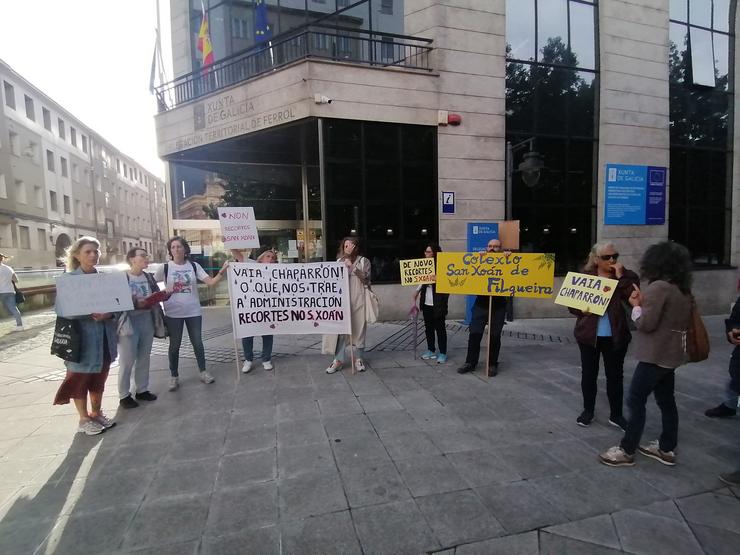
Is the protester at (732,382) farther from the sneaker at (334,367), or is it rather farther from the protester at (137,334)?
the protester at (137,334)

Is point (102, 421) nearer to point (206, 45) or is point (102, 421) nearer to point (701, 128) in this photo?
point (206, 45)

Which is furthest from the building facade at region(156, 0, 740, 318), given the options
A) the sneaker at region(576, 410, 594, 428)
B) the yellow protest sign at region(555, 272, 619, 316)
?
the sneaker at region(576, 410, 594, 428)

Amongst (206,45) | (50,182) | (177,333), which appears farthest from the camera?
(50,182)

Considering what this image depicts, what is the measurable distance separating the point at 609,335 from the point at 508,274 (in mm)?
1772

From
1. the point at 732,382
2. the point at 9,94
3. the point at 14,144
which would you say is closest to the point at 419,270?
the point at 732,382

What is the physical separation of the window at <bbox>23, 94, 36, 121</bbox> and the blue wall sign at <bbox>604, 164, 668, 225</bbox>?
40203 mm

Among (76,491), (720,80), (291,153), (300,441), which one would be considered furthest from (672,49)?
(76,491)

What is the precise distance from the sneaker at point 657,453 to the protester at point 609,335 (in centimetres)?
45

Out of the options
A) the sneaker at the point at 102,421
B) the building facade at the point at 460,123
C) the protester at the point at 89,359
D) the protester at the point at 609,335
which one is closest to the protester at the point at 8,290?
the building facade at the point at 460,123

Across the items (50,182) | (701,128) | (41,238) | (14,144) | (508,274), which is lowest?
(508,274)

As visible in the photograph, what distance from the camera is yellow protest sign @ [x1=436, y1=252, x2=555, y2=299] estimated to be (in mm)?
5391

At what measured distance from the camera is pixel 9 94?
28.9 metres

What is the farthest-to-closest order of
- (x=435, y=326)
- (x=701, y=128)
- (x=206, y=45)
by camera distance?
(x=701, y=128)
(x=206, y=45)
(x=435, y=326)

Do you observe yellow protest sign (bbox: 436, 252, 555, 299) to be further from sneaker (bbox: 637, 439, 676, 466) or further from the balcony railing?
the balcony railing
